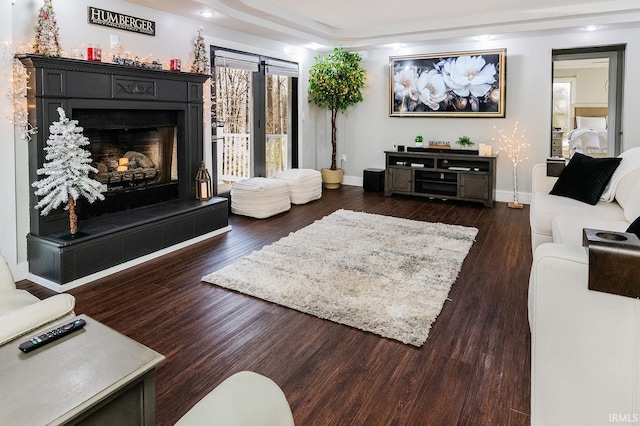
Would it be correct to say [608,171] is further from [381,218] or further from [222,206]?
[222,206]

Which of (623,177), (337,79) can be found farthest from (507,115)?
(623,177)

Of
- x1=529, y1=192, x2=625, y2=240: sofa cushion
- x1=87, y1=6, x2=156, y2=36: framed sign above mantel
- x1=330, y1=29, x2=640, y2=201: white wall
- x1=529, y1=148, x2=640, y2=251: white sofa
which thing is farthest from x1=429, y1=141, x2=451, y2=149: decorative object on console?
x1=87, y1=6, x2=156, y2=36: framed sign above mantel

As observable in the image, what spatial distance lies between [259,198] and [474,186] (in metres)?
3.13

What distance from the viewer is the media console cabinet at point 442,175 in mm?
6198

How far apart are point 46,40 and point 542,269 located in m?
3.79

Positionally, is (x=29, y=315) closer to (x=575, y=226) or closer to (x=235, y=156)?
(x=575, y=226)

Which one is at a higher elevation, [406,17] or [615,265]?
[406,17]

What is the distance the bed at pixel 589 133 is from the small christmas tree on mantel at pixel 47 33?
30.6ft

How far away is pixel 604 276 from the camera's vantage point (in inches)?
58.6

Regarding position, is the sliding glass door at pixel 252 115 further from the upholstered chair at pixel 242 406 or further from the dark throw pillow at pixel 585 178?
the upholstered chair at pixel 242 406

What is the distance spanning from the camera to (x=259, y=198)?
18.0 feet

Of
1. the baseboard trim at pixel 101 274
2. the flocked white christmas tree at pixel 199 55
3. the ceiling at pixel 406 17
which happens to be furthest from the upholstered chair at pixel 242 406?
the flocked white christmas tree at pixel 199 55

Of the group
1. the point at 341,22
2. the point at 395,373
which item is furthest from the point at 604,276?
→ the point at 341,22

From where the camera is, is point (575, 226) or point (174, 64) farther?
point (174, 64)
